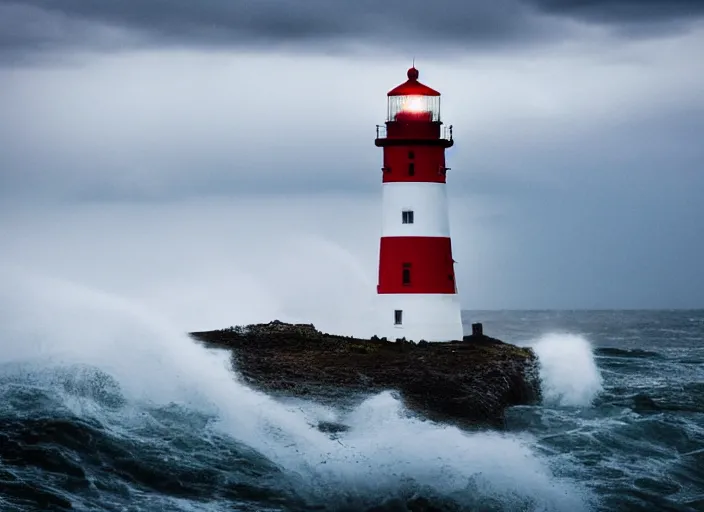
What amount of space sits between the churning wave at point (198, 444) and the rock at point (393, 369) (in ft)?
2.16

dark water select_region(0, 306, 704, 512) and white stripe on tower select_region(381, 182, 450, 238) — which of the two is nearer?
dark water select_region(0, 306, 704, 512)

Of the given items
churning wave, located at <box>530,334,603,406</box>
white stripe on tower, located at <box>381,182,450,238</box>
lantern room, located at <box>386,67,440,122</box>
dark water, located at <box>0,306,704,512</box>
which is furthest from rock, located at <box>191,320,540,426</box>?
lantern room, located at <box>386,67,440,122</box>

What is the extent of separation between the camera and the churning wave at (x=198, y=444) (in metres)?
12.4

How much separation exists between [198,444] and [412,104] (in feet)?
36.9

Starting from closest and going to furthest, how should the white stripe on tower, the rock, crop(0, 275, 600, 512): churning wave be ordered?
crop(0, 275, 600, 512): churning wave < the rock < the white stripe on tower

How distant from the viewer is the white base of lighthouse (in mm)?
23234

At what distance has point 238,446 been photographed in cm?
1376

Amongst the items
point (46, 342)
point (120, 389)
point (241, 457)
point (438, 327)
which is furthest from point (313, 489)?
point (438, 327)

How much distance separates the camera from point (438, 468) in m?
13.4

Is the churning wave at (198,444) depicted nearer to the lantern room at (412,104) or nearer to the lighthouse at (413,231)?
the lighthouse at (413,231)

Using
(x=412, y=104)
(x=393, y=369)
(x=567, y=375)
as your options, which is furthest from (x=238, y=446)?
(x=412, y=104)

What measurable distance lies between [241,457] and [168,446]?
77cm

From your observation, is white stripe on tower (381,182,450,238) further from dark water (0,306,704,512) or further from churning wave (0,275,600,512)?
churning wave (0,275,600,512)

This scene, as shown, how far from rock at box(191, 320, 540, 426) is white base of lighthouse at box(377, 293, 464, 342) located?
42 cm
